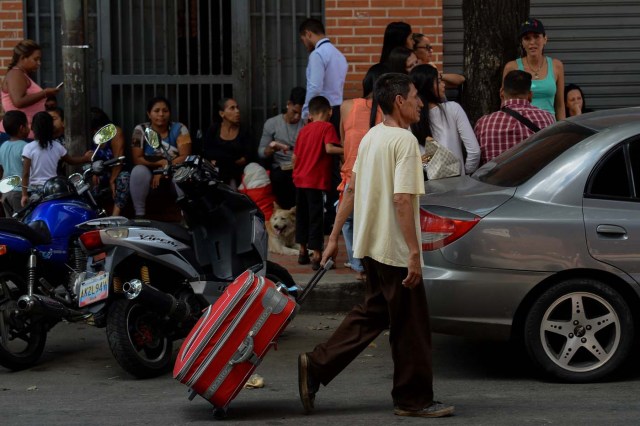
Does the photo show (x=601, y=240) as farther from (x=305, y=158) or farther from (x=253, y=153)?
(x=253, y=153)

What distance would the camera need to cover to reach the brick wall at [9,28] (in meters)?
12.1

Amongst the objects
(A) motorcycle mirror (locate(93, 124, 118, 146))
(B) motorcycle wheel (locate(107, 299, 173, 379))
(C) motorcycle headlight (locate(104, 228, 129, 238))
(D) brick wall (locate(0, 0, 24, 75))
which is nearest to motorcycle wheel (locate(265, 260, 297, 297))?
(B) motorcycle wheel (locate(107, 299, 173, 379))

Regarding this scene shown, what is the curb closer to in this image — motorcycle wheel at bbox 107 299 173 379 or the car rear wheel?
motorcycle wheel at bbox 107 299 173 379

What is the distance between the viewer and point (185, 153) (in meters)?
11.8

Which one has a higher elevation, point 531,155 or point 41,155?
point 531,155

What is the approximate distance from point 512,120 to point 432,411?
3070 mm

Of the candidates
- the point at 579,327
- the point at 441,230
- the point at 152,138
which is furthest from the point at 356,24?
the point at 579,327

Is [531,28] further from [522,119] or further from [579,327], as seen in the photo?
[579,327]

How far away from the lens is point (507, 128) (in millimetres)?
8812

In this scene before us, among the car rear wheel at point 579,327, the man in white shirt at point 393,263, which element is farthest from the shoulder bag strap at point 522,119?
the man in white shirt at point 393,263

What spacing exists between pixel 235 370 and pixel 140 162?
18.7 ft

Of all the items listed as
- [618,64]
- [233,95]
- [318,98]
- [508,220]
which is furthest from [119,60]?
[508,220]

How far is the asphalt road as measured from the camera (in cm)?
643

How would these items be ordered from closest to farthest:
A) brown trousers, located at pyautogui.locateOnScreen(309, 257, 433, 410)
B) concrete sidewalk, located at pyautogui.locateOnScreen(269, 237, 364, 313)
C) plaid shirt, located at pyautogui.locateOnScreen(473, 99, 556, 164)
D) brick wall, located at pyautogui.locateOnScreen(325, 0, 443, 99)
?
1. brown trousers, located at pyautogui.locateOnScreen(309, 257, 433, 410)
2. plaid shirt, located at pyautogui.locateOnScreen(473, 99, 556, 164)
3. concrete sidewalk, located at pyautogui.locateOnScreen(269, 237, 364, 313)
4. brick wall, located at pyautogui.locateOnScreen(325, 0, 443, 99)
